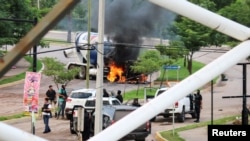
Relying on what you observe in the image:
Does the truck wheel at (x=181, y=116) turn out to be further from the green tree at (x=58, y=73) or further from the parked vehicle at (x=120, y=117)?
the green tree at (x=58, y=73)

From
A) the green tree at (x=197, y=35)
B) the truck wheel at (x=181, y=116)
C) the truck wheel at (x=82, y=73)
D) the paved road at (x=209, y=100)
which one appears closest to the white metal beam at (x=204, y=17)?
the paved road at (x=209, y=100)

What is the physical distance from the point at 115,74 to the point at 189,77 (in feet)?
105

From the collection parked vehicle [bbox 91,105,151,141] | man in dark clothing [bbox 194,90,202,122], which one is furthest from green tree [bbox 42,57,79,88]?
parked vehicle [bbox 91,105,151,141]

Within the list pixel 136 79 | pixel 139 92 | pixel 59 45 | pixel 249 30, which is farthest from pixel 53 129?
pixel 59 45

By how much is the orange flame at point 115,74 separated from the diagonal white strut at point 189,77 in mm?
31186

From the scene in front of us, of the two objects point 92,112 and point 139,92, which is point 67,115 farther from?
point 139,92

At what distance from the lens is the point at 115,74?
119 ft

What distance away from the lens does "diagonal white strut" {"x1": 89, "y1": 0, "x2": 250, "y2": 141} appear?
13.1ft

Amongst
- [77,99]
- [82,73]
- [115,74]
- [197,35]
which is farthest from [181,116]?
[82,73]

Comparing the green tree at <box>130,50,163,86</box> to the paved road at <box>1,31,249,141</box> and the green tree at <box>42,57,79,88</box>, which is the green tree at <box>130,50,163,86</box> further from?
the green tree at <box>42,57,79,88</box>

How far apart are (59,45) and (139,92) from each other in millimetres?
24178

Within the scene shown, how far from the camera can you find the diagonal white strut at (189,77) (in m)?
4.00

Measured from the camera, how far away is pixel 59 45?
58125 millimetres

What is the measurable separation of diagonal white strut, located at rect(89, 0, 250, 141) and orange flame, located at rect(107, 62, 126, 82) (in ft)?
102
